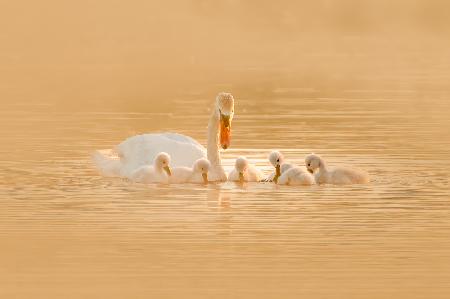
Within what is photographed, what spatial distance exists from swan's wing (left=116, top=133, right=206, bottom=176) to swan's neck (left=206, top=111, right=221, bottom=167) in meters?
0.31

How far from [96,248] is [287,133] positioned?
1282 cm

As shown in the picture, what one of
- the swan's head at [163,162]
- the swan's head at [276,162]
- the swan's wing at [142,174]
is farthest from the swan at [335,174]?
the swan's wing at [142,174]

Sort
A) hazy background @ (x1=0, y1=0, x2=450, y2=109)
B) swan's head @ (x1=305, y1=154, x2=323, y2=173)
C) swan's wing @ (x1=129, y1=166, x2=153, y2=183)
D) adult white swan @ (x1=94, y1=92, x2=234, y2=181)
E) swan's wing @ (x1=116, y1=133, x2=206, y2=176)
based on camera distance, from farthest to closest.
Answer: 1. hazy background @ (x1=0, y1=0, x2=450, y2=109)
2. swan's wing @ (x1=116, y1=133, x2=206, y2=176)
3. adult white swan @ (x1=94, y1=92, x2=234, y2=181)
4. swan's head @ (x1=305, y1=154, x2=323, y2=173)
5. swan's wing @ (x1=129, y1=166, x2=153, y2=183)

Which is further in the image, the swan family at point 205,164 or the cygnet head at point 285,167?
the cygnet head at point 285,167

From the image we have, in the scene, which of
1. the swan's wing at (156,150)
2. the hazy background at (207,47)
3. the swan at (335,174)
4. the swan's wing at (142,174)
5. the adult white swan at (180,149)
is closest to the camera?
the swan at (335,174)

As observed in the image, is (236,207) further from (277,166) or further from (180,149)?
(180,149)

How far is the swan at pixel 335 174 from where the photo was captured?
2289cm

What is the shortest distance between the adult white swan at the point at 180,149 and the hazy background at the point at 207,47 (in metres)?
16.3

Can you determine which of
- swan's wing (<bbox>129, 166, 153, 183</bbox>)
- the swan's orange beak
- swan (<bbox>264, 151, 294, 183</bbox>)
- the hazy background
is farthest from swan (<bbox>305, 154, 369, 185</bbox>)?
the hazy background

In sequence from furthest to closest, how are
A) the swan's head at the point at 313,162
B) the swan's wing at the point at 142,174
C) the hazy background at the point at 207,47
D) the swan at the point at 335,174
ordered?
the hazy background at the point at 207,47 < the swan's head at the point at 313,162 < the swan's wing at the point at 142,174 < the swan at the point at 335,174

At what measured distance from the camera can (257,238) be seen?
18797mm

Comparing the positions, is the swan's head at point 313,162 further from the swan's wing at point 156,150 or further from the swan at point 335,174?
the swan's wing at point 156,150

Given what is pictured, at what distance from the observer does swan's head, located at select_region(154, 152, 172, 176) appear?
23.1 meters

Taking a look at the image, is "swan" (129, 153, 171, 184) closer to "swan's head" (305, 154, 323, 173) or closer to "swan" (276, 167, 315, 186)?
"swan" (276, 167, 315, 186)
